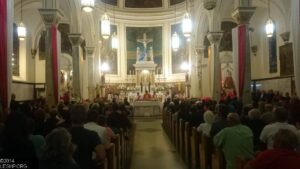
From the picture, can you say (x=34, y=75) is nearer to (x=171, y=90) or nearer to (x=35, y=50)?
(x=35, y=50)

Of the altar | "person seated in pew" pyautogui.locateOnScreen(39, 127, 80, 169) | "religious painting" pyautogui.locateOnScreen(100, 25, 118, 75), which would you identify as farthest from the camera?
"religious painting" pyautogui.locateOnScreen(100, 25, 118, 75)

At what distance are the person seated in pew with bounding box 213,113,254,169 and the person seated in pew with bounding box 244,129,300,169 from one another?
6.70ft

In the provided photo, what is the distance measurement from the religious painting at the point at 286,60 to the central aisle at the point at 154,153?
810 centimetres

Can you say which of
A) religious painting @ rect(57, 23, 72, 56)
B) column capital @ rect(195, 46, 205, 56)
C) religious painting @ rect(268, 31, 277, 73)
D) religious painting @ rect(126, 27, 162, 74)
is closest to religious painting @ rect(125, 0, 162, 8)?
religious painting @ rect(126, 27, 162, 74)

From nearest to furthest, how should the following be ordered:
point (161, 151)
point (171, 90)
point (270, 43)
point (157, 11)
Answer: point (161, 151) → point (270, 43) → point (171, 90) → point (157, 11)

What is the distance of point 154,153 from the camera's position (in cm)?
1104

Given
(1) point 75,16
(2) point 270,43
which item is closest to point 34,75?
(1) point 75,16

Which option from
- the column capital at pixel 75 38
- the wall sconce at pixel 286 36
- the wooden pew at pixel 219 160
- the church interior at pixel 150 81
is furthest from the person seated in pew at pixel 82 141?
the wall sconce at pixel 286 36

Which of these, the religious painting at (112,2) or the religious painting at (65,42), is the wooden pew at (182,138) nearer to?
the religious painting at (65,42)

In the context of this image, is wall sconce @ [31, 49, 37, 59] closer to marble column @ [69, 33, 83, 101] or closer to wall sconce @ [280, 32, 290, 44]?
marble column @ [69, 33, 83, 101]

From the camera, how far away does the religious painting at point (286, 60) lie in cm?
1923

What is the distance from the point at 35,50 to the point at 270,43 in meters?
15.4

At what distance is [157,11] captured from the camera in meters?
30.6

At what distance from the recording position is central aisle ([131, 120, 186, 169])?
935cm
